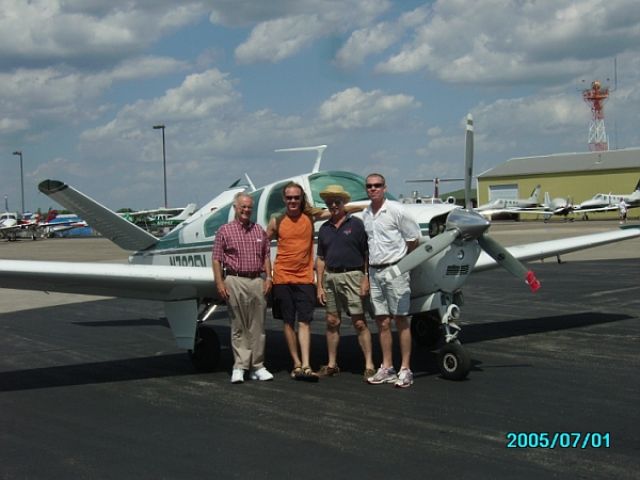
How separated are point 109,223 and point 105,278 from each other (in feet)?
11.0

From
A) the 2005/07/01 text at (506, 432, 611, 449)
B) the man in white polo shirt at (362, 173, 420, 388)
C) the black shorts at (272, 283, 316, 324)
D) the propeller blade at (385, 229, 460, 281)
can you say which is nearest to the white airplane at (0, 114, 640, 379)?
the propeller blade at (385, 229, 460, 281)

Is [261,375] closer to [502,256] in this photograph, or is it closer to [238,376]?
[238,376]

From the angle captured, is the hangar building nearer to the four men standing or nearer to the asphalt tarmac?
the asphalt tarmac

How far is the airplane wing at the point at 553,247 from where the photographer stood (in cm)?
959

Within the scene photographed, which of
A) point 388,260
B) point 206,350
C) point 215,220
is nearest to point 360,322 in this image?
point 388,260

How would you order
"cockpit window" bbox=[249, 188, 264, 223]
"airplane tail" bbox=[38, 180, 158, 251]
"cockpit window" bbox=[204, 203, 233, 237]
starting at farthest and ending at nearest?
1. "airplane tail" bbox=[38, 180, 158, 251]
2. "cockpit window" bbox=[204, 203, 233, 237]
3. "cockpit window" bbox=[249, 188, 264, 223]

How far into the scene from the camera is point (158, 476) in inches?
184

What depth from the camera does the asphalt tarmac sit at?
4.80 meters

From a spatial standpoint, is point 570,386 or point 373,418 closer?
point 373,418

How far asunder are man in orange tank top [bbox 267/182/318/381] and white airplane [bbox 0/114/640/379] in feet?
2.72

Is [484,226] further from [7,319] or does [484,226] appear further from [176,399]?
[7,319]

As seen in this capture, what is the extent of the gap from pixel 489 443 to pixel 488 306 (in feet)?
26.5

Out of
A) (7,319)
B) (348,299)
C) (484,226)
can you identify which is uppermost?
(484,226)

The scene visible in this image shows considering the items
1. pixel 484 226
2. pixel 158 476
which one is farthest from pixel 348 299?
pixel 158 476
